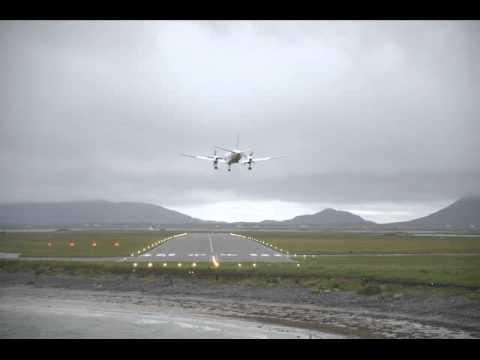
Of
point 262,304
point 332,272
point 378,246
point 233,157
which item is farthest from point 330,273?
point 378,246

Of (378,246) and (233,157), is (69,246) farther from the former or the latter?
(378,246)

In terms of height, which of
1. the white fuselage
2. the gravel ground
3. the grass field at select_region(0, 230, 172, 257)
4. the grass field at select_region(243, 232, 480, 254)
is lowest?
the gravel ground

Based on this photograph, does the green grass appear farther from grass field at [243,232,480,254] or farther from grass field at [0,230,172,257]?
grass field at [243,232,480,254]

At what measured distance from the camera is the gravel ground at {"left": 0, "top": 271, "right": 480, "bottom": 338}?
122 feet

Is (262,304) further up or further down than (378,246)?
further down

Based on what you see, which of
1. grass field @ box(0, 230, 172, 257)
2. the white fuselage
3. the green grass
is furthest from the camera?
grass field @ box(0, 230, 172, 257)

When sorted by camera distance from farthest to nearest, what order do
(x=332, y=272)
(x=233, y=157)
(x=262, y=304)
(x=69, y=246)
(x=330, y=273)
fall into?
(x=69, y=246)
(x=233, y=157)
(x=332, y=272)
(x=330, y=273)
(x=262, y=304)

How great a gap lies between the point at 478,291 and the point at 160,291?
104 ft

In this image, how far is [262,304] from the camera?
47844 millimetres

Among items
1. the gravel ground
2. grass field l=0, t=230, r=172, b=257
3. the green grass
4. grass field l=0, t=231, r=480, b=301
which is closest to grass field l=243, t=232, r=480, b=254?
grass field l=0, t=231, r=480, b=301

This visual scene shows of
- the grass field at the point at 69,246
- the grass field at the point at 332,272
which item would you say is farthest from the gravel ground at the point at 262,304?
the grass field at the point at 69,246
